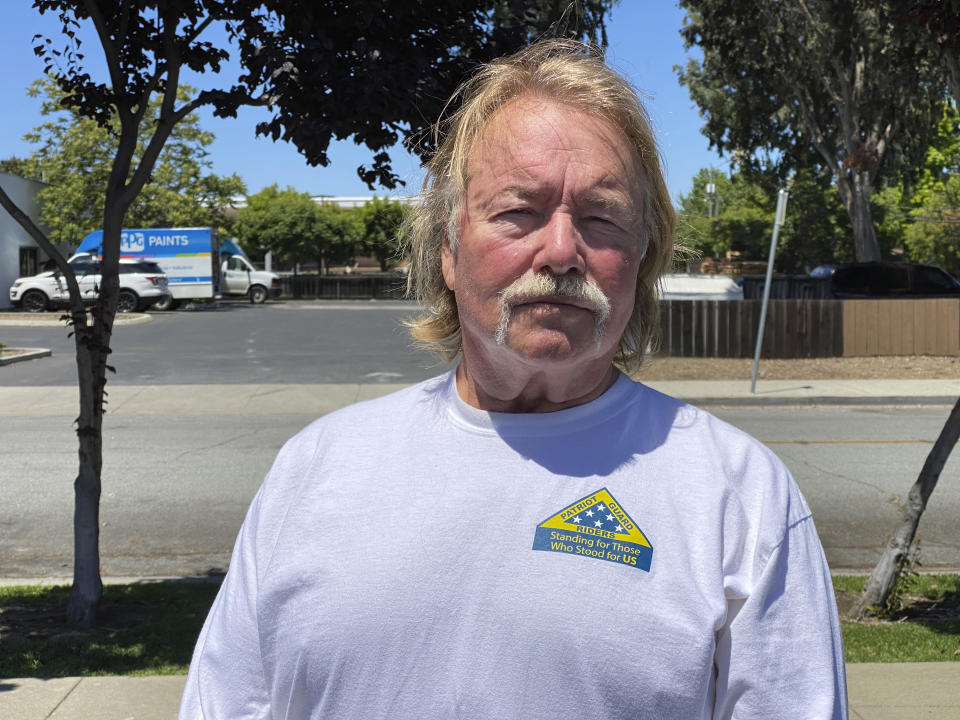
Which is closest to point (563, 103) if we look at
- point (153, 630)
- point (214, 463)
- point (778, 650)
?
point (778, 650)

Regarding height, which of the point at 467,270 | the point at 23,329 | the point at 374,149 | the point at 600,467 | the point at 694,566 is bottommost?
the point at 23,329

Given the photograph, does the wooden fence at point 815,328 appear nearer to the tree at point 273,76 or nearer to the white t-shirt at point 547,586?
the tree at point 273,76

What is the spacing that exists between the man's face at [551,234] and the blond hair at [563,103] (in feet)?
0.11

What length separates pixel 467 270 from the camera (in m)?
1.69

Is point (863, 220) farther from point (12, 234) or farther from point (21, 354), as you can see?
point (12, 234)

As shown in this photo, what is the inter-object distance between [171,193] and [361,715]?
139 ft

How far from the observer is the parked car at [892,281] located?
942 inches

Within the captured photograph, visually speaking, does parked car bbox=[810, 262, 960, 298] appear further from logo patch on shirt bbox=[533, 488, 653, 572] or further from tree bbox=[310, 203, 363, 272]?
tree bbox=[310, 203, 363, 272]

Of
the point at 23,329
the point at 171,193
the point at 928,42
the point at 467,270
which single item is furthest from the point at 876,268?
the point at 171,193

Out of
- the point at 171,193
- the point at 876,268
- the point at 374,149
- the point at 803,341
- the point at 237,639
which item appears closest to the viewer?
the point at 237,639

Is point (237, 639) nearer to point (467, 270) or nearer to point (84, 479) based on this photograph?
point (467, 270)

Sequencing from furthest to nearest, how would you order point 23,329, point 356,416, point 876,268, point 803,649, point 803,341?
point 23,329 < point 876,268 < point 803,341 < point 356,416 < point 803,649

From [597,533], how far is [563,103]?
668 mm

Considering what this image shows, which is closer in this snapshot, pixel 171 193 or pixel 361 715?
pixel 361 715
